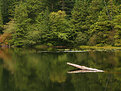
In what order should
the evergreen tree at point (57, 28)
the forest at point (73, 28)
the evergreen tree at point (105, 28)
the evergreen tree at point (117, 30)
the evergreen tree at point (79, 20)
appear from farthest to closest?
the evergreen tree at point (79, 20)
the evergreen tree at point (57, 28)
the forest at point (73, 28)
the evergreen tree at point (105, 28)
the evergreen tree at point (117, 30)

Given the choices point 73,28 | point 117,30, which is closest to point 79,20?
point 73,28

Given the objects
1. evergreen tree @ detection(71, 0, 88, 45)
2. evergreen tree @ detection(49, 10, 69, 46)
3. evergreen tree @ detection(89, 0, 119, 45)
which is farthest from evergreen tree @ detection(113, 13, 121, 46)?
evergreen tree @ detection(49, 10, 69, 46)

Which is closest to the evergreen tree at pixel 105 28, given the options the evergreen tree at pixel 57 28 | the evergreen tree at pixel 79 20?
the evergreen tree at pixel 79 20

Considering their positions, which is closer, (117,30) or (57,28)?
(117,30)

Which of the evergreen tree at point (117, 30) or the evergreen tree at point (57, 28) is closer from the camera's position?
the evergreen tree at point (117, 30)

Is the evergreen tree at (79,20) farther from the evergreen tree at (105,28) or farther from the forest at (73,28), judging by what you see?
the evergreen tree at (105,28)

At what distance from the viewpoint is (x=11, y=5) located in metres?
58.6

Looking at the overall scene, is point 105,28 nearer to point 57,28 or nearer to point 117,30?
point 117,30

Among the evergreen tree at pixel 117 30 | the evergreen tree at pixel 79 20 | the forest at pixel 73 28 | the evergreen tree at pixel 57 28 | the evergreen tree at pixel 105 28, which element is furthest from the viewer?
the evergreen tree at pixel 79 20

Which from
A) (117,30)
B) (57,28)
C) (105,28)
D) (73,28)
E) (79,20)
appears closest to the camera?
(117,30)

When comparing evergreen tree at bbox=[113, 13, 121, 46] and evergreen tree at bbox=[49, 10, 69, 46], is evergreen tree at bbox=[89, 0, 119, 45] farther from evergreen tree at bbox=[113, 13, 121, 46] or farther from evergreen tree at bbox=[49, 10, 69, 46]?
evergreen tree at bbox=[49, 10, 69, 46]

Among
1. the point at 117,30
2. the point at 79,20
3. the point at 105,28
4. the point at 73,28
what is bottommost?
the point at 73,28

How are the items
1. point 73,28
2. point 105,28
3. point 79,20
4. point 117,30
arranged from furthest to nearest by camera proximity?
point 79,20, point 73,28, point 105,28, point 117,30

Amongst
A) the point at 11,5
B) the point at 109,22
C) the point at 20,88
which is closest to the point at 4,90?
the point at 20,88
